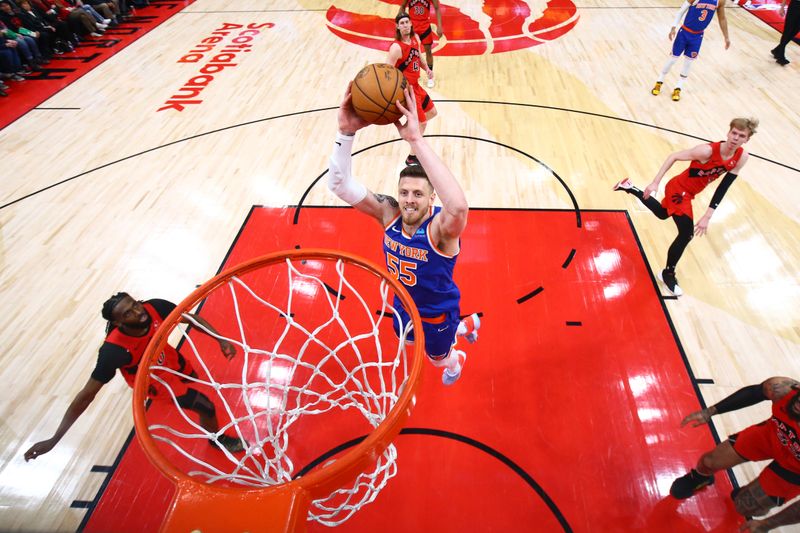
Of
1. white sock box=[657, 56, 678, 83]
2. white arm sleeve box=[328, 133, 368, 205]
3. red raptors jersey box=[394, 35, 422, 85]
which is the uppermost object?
white arm sleeve box=[328, 133, 368, 205]

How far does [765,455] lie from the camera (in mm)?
2404

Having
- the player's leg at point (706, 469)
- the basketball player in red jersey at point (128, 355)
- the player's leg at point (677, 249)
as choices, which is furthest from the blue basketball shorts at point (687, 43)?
the basketball player in red jersey at point (128, 355)

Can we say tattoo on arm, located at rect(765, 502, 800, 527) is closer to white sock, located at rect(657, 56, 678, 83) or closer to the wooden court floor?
the wooden court floor

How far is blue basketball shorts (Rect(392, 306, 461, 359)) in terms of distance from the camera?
2.86 m

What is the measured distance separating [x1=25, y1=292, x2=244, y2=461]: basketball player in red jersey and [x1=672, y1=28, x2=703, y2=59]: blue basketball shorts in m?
7.22

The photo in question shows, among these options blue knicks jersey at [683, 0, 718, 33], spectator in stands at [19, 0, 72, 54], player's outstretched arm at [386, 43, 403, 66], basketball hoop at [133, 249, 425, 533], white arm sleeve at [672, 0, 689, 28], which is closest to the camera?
basketball hoop at [133, 249, 425, 533]

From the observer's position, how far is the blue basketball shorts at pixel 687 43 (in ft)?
20.7

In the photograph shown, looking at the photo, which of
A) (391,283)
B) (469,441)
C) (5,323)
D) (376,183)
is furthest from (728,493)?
(5,323)

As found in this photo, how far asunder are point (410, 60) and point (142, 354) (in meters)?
4.27

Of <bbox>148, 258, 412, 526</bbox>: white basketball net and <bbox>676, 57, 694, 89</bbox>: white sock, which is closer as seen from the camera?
<bbox>148, 258, 412, 526</bbox>: white basketball net

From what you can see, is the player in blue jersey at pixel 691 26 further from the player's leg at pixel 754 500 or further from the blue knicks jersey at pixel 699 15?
the player's leg at pixel 754 500

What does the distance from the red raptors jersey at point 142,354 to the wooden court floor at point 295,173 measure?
0.94 m

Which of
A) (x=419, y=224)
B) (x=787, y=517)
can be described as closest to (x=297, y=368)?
(x=419, y=224)

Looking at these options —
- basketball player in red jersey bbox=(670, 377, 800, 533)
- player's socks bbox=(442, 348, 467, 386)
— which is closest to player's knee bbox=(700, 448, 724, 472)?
basketball player in red jersey bbox=(670, 377, 800, 533)
